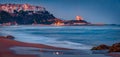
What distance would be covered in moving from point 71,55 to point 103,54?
696 mm

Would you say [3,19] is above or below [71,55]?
above

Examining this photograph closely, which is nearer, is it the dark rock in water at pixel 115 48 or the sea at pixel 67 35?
the dark rock in water at pixel 115 48

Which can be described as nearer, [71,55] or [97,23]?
[71,55]

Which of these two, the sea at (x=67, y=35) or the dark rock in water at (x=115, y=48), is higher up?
the sea at (x=67, y=35)

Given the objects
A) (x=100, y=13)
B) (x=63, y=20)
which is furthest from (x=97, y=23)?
(x=63, y=20)

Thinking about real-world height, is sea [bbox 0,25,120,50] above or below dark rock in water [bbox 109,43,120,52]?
above

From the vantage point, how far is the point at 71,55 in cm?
667

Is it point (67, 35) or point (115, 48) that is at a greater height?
point (67, 35)

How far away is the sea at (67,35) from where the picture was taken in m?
6.93

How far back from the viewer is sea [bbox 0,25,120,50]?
6.93 metres

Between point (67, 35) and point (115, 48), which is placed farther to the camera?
point (67, 35)

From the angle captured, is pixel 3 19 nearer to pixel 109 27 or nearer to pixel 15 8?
pixel 15 8

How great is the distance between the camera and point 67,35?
6988 mm

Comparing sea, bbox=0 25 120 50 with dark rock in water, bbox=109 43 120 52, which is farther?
sea, bbox=0 25 120 50
